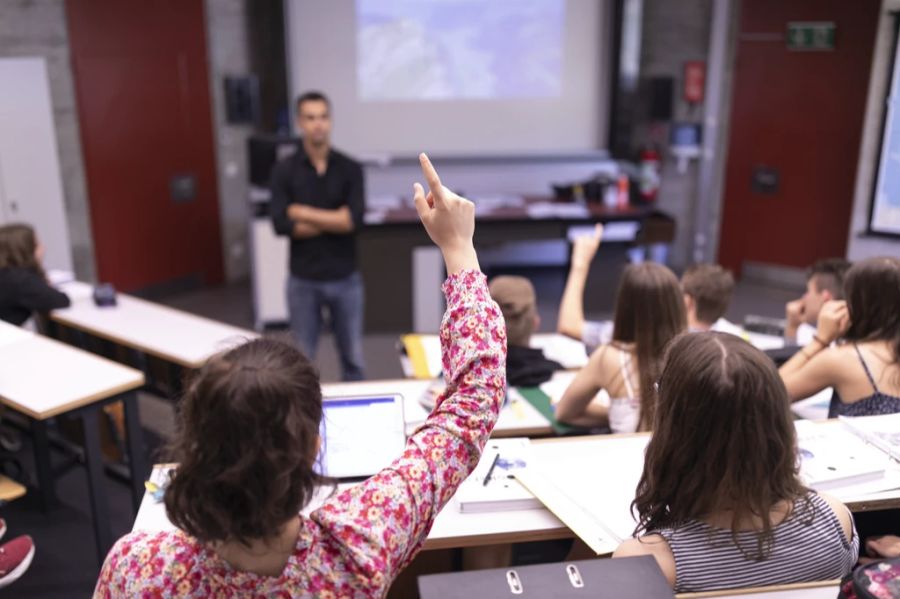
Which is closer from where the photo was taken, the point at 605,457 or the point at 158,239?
the point at 605,457

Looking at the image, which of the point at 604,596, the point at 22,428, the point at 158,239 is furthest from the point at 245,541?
the point at 158,239

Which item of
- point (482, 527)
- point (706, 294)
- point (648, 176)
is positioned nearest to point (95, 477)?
point (482, 527)

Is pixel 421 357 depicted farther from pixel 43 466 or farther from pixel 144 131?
pixel 144 131

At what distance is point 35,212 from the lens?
5.29 m

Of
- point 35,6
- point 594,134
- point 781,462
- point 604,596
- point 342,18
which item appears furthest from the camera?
Result: point 594,134

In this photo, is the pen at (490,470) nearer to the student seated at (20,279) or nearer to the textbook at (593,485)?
the textbook at (593,485)

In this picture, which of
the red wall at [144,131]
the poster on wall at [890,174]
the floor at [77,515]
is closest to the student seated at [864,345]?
the floor at [77,515]

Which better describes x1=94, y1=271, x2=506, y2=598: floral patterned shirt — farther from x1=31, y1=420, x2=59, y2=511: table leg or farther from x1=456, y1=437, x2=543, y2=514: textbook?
x1=31, y1=420, x2=59, y2=511: table leg

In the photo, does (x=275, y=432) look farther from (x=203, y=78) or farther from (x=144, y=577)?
(x=203, y=78)

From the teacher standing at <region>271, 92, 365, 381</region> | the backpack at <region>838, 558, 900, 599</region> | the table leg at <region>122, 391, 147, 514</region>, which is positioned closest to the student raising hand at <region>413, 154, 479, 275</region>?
the backpack at <region>838, 558, 900, 599</region>

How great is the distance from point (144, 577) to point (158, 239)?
538cm

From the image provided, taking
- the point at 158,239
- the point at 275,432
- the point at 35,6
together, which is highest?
the point at 35,6

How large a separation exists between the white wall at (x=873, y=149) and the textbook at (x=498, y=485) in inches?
168

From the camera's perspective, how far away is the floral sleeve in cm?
114
